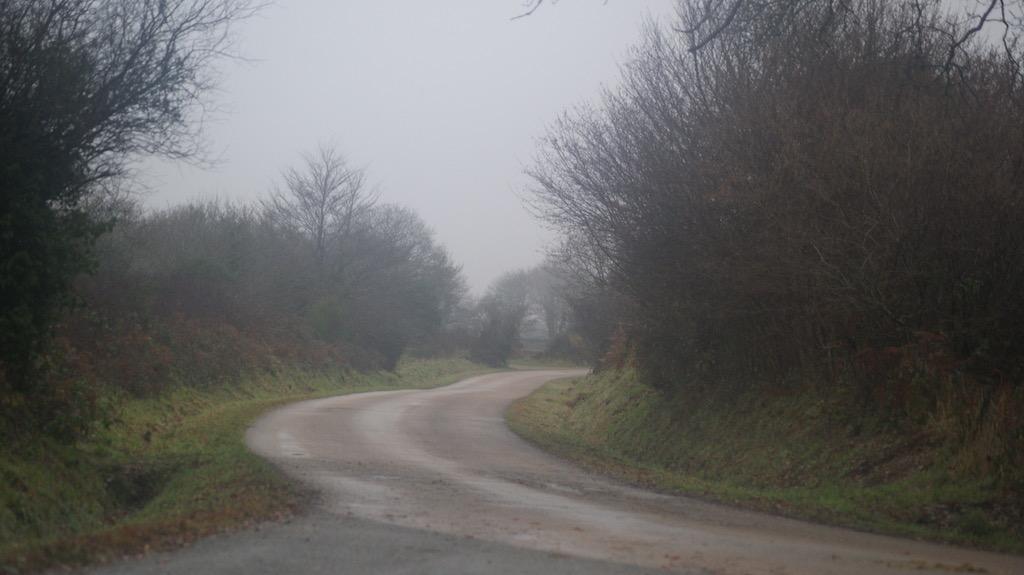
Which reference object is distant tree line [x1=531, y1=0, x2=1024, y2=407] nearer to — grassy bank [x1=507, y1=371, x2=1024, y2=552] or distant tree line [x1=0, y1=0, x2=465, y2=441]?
grassy bank [x1=507, y1=371, x2=1024, y2=552]

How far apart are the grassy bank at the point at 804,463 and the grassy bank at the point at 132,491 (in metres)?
6.15

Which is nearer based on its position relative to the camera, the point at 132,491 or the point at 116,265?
the point at 132,491

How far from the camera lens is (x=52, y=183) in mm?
15758

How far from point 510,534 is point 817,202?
8.55 m

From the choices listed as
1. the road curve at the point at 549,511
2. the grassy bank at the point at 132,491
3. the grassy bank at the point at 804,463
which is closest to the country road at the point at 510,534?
the road curve at the point at 549,511

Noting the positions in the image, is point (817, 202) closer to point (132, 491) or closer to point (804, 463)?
point (804, 463)

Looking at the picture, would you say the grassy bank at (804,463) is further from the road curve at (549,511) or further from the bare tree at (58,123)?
the bare tree at (58,123)

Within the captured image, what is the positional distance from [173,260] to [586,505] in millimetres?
31270

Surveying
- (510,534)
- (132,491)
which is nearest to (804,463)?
(510,534)

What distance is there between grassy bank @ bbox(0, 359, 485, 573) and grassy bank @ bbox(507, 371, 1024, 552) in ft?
20.2

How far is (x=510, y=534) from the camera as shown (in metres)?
9.48

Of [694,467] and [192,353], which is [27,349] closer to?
[694,467]

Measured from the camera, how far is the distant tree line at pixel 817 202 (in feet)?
43.8

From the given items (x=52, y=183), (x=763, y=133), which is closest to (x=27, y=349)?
(x=52, y=183)
